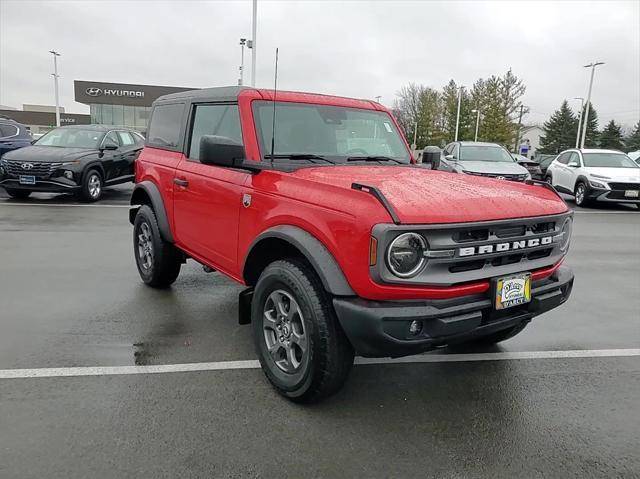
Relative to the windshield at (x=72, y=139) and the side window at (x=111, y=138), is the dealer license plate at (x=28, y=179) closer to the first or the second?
the windshield at (x=72, y=139)

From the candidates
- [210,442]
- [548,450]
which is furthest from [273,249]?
[548,450]

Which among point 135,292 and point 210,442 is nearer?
point 210,442

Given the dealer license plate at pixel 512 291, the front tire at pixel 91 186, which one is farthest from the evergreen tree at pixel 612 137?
the dealer license plate at pixel 512 291

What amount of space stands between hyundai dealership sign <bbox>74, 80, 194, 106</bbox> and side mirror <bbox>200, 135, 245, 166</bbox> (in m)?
67.3

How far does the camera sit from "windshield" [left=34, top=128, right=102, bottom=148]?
1220 cm

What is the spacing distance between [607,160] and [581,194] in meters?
1.45

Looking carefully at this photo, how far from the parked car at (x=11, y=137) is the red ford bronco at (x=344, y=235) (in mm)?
11293

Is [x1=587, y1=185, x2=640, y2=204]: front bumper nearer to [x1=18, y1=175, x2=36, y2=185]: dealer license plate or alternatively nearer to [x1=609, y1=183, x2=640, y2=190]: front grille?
[x1=609, y1=183, x2=640, y2=190]: front grille

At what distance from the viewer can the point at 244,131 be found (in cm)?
377

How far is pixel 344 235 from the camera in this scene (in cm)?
272

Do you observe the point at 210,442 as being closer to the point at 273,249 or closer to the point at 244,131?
the point at 273,249

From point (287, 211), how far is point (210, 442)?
138 centimetres

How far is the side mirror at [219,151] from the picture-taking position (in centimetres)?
332

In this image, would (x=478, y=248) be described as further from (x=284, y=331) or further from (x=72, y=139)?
(x=72, y=139)
